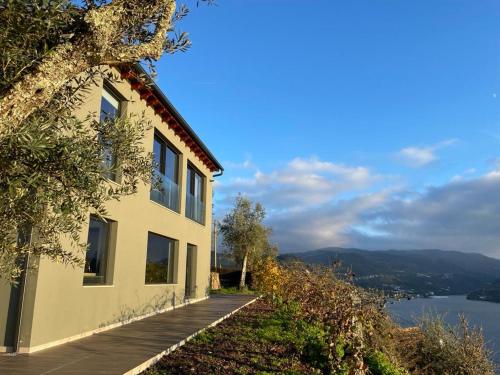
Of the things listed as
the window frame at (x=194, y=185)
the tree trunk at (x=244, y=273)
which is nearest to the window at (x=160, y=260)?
the window frame at (x=194, y=185)

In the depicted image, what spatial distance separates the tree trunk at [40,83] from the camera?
104 inches

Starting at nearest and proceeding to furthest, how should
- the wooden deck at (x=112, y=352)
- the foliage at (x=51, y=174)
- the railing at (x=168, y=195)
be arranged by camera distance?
the foliage at (x=51, y=174) < the wooden deck at (x=112, y=352) < the railing at (x=168, y=195)

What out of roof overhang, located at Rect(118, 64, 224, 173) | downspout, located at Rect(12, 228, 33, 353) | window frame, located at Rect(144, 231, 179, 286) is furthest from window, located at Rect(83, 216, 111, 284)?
window frame, located at Rect(144, 231, 179, 286)

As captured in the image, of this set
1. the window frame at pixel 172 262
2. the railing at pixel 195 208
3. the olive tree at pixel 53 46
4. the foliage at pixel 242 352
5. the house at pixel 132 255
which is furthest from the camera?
the railing at pixel 195 208

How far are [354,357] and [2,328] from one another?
5.88 metres

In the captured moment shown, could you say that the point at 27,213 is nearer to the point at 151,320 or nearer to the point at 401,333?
the point at 151,320

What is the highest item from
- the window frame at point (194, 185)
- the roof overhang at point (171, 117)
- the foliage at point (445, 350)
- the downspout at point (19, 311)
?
the roof overhang at point (171, 117)

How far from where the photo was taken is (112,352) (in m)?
7.66

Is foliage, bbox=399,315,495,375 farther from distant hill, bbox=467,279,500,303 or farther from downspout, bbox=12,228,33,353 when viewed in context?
distant hill, bbox=467,279,500,303

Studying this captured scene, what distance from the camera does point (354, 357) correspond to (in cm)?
671

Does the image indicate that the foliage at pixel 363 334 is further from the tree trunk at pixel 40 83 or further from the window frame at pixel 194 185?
the tree trunk at pixel 40 83

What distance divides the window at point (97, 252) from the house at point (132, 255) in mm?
23

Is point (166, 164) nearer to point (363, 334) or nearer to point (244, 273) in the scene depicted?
point (363, 334)

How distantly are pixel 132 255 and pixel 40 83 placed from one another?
964 cm
